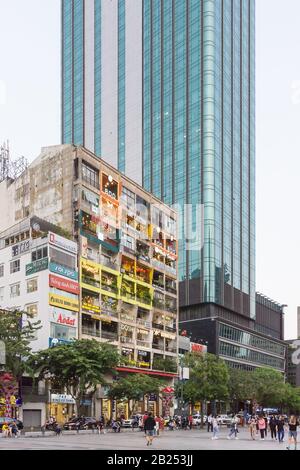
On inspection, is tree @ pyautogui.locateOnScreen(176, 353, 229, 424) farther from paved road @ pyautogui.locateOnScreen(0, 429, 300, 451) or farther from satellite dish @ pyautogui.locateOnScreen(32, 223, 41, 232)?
paved road @ pyautogui.locateOnScreen(0, 429, 300, 451)

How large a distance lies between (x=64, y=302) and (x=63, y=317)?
6.10ft

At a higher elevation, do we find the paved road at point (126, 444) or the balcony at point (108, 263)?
the balcony at point (108, 263)

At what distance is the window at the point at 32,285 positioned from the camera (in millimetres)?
80125

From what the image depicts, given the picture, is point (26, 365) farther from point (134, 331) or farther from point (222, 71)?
point (222, 71)

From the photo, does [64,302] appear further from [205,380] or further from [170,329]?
[170,329]

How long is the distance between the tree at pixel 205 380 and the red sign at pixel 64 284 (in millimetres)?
21193

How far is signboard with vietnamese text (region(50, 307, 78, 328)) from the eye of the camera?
79125 millimetres

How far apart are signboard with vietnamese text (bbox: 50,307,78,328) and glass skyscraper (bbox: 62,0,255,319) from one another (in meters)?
64.1

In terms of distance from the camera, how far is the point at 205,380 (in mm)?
92625

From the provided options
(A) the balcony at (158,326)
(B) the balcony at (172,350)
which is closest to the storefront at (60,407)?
(A) the balcony at (158,326)

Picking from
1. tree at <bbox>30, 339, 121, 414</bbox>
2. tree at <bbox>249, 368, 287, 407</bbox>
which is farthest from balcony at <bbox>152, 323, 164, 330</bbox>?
tree at <bbox>30, 339, 121, 414</bbox>

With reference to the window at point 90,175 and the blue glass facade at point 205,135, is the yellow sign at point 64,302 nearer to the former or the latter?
the window at point 90,175

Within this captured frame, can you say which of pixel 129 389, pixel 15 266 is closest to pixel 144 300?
pixel 129 389
